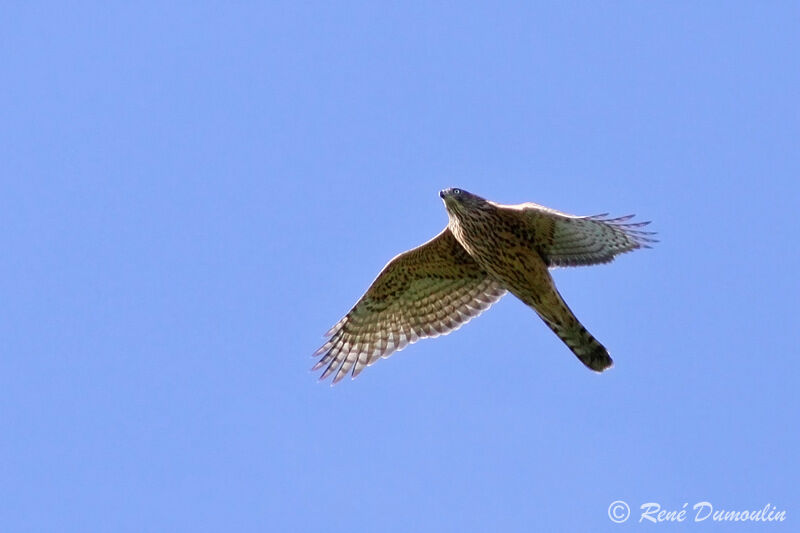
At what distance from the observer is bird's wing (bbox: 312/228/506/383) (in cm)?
1595

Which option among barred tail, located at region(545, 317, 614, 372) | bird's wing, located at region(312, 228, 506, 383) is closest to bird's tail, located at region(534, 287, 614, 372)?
barred tail, located at region(545, 317, 614, 372)

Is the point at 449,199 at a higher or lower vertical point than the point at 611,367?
higher

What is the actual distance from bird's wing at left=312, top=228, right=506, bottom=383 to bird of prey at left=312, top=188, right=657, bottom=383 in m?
0.01

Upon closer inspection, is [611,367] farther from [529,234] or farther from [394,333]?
[394,333]

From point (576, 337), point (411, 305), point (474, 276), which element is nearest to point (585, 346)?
point (576, 337)

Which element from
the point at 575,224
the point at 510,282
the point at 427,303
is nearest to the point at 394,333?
the point at 427,303

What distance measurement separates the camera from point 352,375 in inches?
652

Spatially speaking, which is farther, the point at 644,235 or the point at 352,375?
the point at 352,375

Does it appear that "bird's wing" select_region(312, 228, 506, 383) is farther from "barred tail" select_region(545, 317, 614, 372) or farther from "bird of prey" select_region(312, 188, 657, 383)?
"barred tail" select_region(545, 317, 614, 372)

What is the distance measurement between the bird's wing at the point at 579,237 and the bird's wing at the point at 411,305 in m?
1.20

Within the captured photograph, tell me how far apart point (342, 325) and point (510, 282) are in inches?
92.5

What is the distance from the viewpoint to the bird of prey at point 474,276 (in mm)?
14734

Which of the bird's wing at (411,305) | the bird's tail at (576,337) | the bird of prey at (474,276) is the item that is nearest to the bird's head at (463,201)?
the bird of prey at (474,276)

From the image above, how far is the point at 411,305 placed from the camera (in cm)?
1645
